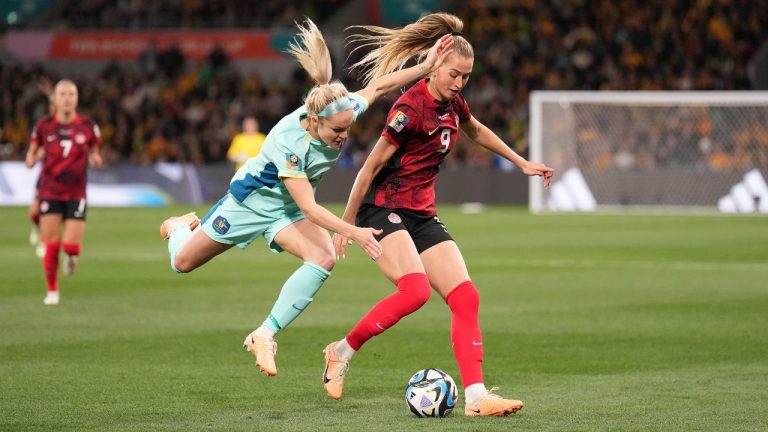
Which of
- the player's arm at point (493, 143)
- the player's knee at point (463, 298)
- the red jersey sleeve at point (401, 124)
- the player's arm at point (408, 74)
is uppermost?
the player's arm at point (408, 74)

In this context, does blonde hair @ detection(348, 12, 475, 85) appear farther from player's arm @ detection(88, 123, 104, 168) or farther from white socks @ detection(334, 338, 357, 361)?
player's arm @ detection(88, 123, 104, 168)

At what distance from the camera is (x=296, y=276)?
25.2 ft

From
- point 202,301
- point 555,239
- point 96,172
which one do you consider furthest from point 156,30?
point 202,301

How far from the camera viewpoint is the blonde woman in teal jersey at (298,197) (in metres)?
7.28

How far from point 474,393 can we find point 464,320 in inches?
17.4

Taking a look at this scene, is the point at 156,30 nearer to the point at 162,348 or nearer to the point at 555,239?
the point at 555,239

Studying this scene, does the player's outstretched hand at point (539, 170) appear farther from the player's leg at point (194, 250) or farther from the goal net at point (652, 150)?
the goal net at point (652, 150)

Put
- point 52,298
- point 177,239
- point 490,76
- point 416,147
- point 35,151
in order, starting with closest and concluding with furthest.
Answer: point 416,147 < point 177,239 < point 52,298 < point 35,151 < point 490,76

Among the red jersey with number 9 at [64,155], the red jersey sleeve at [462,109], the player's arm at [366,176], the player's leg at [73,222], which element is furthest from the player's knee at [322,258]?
the red jersey with number 9 at [64,155]

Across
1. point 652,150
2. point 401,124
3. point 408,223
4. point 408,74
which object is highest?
point 408,74

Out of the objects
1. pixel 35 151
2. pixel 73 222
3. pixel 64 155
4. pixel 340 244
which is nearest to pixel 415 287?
pixel 340 244

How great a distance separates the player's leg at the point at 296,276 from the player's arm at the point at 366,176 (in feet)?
0.56

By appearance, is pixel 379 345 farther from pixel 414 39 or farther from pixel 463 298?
Answer: pixel 414 39

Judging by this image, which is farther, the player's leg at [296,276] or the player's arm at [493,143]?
the player's arm at [493,143]
